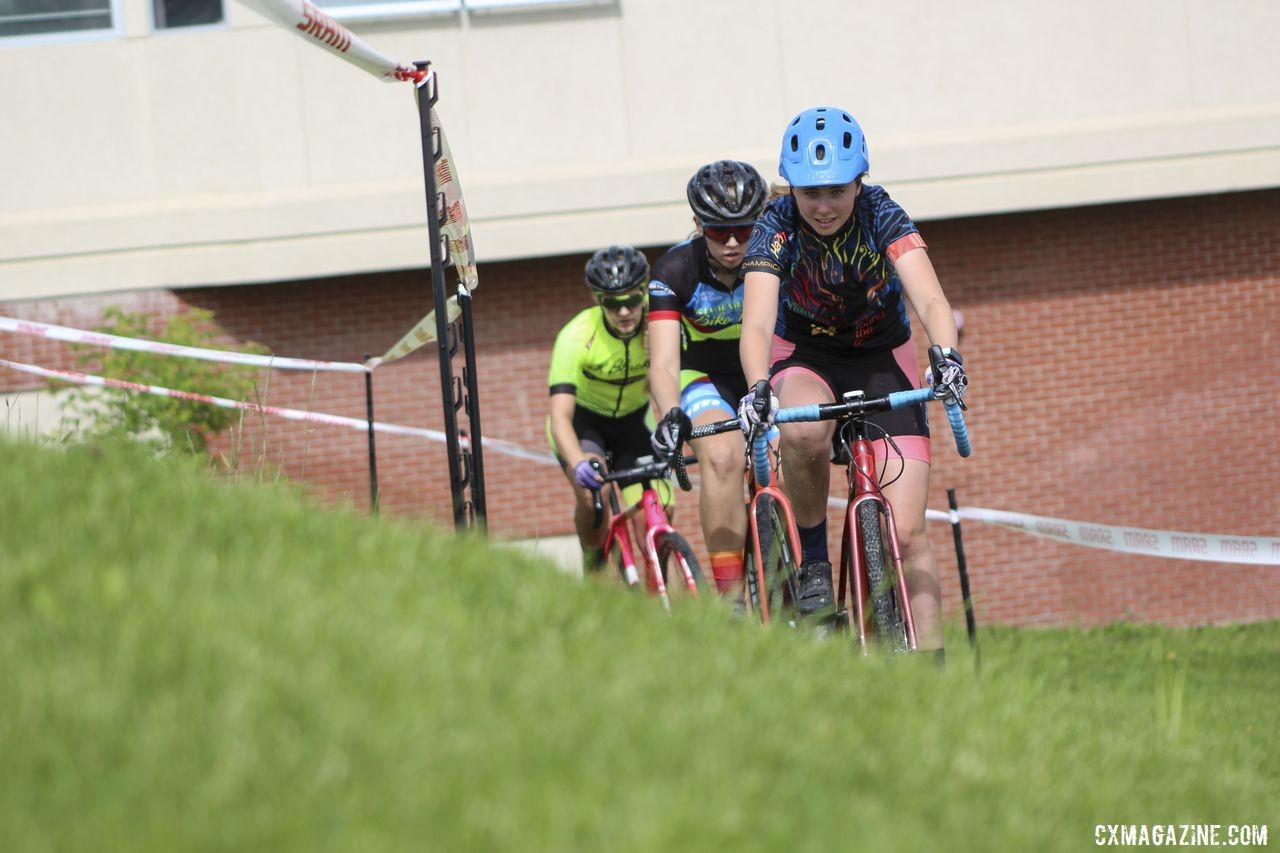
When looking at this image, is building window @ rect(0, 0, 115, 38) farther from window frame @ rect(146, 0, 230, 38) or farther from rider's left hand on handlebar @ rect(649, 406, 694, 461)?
rider's left hand on handlebar @ rect(649, 406, 694, 461)

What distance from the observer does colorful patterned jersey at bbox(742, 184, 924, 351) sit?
555 cm

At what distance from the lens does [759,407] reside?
519 cm

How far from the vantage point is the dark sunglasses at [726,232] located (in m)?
6.50

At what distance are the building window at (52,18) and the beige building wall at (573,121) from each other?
231 mm

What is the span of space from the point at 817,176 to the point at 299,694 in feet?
11.0

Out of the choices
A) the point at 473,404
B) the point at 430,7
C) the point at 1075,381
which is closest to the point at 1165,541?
the point at 473,404

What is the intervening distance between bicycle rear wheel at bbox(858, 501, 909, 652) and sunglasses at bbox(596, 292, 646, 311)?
2599 millimetres

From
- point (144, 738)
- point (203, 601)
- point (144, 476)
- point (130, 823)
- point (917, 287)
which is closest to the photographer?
point (130, 823)

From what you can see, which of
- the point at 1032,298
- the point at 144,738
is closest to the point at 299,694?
the point at 144,738

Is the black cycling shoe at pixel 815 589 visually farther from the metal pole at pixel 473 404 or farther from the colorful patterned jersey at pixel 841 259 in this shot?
the metal pole at pixel 473 404

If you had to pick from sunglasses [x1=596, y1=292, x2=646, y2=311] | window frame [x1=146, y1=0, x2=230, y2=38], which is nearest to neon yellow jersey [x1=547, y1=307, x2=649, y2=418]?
sunglasses [x1=596, y1=292, x2=646, y2=311]

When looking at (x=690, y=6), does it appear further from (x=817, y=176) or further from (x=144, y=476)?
(x=144, y=476)

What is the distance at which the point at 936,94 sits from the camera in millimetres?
14594

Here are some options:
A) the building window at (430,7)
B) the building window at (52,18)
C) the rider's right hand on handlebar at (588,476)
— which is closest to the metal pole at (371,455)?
the rider's right hand on handlebar at (588,476)
